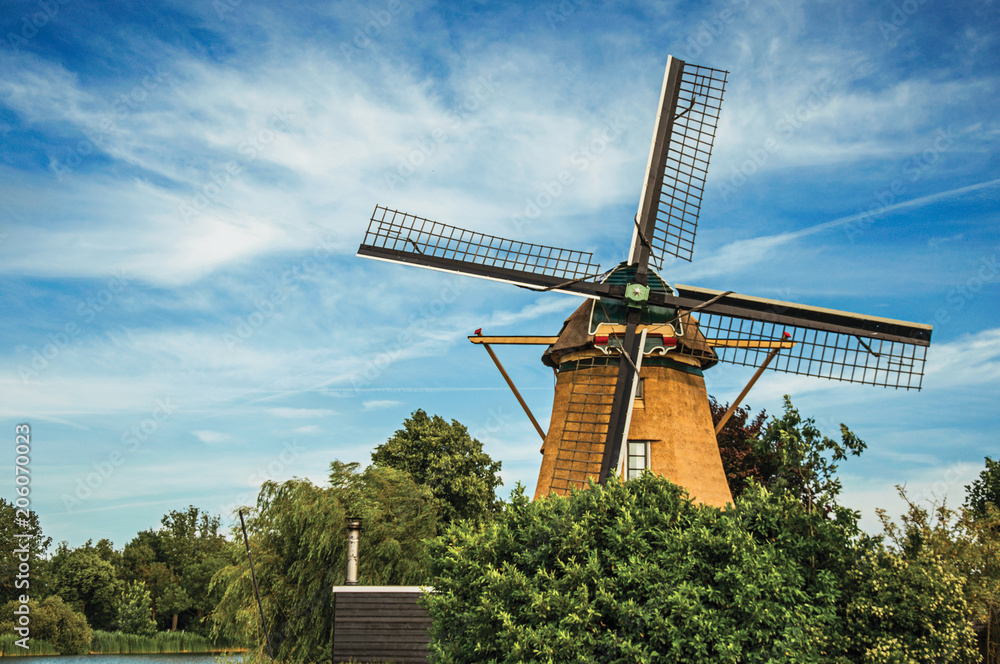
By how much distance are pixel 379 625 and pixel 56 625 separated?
1298 inches

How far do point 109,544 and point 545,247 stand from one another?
5003 cm

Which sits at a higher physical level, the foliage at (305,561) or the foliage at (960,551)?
the foliage at (960,551)

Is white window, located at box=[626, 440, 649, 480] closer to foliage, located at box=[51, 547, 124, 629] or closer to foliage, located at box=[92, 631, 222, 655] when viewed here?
foliage, located at box=[92, 631, 222, 655]

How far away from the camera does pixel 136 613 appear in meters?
49.1

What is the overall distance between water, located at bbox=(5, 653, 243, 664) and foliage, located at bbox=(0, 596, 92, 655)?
1.97 ft

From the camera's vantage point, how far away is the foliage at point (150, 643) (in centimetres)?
4519

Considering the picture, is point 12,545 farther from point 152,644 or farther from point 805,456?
point 805,456

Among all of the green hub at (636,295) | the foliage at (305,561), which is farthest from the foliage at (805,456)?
the foliage at (305,561)

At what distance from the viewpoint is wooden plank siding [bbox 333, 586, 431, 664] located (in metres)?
16.3

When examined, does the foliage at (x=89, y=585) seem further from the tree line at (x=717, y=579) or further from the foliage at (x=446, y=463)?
the tree line at (x=717, y=579)

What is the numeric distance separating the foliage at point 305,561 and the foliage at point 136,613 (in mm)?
31382

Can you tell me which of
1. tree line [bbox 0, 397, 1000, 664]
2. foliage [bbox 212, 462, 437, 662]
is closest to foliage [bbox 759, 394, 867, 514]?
tree line [bbox 0, 397, 1000, 664]

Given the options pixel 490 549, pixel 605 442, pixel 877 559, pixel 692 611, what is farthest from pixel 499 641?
pixel 605 442

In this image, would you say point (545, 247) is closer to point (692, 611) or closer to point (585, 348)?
point (585, 348)
